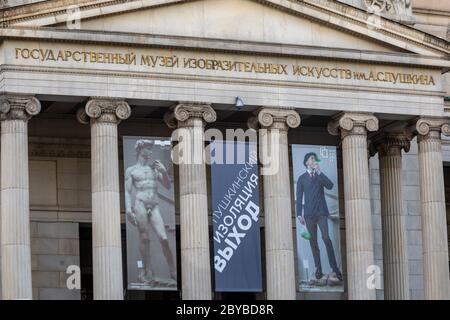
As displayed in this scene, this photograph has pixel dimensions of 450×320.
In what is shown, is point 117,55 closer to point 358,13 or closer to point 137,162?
point 137,162

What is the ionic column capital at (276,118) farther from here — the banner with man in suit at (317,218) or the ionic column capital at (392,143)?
the ionic column capital at (392,143)

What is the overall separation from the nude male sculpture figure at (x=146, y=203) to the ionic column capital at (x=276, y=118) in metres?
3.83

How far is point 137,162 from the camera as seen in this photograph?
55062mm

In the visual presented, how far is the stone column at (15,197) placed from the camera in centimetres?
5256

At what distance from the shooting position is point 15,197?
5297cm

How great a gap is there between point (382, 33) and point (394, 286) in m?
9.27

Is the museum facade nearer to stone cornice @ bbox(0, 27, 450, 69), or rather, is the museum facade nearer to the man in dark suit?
stone cornice @ bbox(0, 27, 450, 69)

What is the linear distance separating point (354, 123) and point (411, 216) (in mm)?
8265

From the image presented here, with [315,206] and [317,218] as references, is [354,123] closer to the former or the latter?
A: [315,206]

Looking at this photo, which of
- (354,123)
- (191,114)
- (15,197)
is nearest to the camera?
(15,197)

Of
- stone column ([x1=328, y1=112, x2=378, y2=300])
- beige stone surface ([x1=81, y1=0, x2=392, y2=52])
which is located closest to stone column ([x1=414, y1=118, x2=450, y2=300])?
stone column ([x1=328, y1=112, x2=378, y2=300])

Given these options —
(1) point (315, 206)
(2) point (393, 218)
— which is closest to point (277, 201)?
(1) point (315, 206)

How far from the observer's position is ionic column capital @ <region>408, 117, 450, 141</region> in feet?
192
